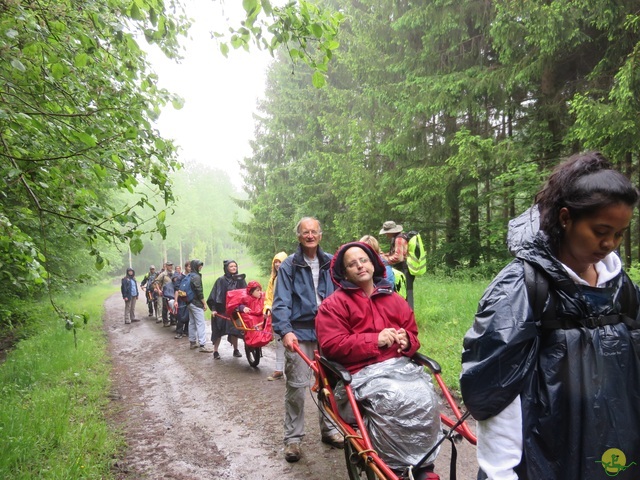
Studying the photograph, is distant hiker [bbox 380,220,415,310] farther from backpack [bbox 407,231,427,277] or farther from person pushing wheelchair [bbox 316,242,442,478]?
person pushing wheelchair [bbox 316,242,442,478]

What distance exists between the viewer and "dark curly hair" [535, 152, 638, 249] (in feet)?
4.68

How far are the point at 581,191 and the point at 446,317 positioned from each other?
7018 millimetres

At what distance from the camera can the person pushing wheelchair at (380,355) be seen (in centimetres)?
258

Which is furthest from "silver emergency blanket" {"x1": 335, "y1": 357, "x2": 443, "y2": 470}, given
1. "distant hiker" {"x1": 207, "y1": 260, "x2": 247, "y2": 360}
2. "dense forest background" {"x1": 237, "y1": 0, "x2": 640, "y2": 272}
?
"dense forest background" {"x1": 237, "y1": 0, "x2": 640, "y2": 272}

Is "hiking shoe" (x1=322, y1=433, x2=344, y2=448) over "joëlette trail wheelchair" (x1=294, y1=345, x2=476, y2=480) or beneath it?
beneath

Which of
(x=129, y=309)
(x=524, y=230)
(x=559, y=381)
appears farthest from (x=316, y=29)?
(x=129, y=309)

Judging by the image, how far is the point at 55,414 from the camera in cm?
523

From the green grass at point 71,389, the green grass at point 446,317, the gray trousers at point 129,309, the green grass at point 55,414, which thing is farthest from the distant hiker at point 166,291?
the green grass at point 446,317

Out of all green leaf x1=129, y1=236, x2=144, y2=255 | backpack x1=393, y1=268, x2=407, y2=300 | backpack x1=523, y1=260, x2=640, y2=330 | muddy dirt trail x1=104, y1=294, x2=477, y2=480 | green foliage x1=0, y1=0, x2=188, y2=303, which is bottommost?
muddy dirt trail x1=104, y1=294, x2=477, y2=480

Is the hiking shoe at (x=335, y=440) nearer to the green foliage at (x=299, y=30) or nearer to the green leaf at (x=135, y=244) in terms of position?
the green leaf at (x=135, y=244)

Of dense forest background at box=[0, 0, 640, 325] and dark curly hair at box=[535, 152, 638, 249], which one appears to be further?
dense forest background at box=[0, 0, 640, 325]

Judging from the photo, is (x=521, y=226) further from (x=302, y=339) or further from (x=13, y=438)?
(x=13, y=438)

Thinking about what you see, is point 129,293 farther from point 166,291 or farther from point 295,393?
point 295,393

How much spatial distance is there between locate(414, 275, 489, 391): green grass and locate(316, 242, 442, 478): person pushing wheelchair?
8.88ft
